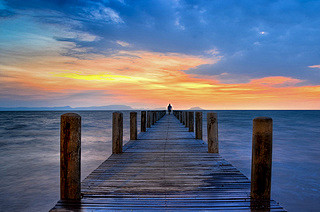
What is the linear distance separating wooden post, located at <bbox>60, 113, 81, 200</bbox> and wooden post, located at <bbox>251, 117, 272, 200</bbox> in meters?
2.44

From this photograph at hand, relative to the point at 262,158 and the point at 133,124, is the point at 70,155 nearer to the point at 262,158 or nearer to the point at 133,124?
the point at 262,158

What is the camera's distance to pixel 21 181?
8289 millimetres

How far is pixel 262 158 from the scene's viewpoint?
9.91 ft

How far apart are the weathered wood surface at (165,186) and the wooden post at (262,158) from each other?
0.17m

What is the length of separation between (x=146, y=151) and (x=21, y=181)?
5.36 m

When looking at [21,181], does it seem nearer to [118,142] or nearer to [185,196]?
[118,142]

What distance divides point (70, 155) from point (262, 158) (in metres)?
2.63

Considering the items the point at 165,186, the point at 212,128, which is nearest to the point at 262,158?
the point at 165,186

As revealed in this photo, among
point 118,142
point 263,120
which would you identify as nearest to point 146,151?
point 118,142

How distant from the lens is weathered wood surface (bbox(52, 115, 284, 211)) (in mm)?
2871

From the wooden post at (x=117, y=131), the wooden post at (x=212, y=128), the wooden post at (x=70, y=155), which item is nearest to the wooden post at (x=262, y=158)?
the wooden post at (x=70, y=155)

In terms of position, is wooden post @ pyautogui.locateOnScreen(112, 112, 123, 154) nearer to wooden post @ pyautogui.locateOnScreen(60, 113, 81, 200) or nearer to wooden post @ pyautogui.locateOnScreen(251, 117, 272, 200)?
wooden post @ pyautogui.locateOnScreen(60, 113, 81, 200)

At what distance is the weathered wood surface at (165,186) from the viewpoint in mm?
2871

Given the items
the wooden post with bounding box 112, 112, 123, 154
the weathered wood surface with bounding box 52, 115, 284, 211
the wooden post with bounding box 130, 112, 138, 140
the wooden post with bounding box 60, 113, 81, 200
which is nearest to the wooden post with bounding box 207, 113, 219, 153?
the weathered wood surface with bounding box 52, 115, 284, 211
